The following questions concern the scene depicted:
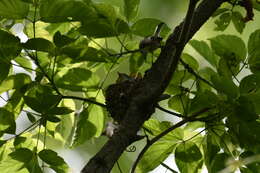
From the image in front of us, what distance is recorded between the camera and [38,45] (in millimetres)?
929

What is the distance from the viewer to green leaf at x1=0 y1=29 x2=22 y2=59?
3.04ft

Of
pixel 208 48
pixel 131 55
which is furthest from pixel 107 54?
pixel 208 48

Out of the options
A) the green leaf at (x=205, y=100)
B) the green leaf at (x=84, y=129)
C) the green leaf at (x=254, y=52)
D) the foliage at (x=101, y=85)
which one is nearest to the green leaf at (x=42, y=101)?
the foliage at (x=101, y=85)

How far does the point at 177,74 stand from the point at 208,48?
8 cm

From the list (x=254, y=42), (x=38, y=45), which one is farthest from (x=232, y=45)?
(x=38, y=45)

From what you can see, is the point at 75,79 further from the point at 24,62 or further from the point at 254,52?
the point at 254,52

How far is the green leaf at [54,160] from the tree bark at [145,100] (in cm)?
20

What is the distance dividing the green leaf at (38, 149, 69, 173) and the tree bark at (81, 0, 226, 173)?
0.20 meters

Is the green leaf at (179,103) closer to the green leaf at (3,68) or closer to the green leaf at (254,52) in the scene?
the green leaf at (254,52)

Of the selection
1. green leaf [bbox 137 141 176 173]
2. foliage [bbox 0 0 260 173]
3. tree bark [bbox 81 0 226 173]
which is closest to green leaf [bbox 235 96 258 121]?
foliage [bbox 0 0 260 173]

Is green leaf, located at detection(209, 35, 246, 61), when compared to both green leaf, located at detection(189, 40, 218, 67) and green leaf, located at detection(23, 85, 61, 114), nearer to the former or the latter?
green leaf, located at detection(189, 40, 218, 67)

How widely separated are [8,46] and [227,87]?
365 millimetres

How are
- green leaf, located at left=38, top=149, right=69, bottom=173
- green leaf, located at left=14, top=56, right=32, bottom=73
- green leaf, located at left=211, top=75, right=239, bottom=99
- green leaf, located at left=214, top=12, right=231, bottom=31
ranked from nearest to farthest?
green leaf, located at left=211, top=75, right=239, bottom=99
green leaf, located at left=38, top=149, right=69, bottom=173
green leaf, located at left=14, top=56, right=32, bottom=73
green leaf, located at left=214, top=12, right=231, bottom=31

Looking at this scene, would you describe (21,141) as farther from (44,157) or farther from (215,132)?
(215,132)
